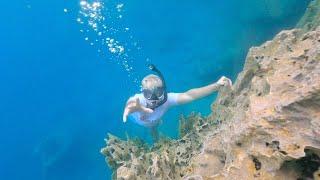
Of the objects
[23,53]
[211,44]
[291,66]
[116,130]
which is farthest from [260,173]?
[23,53]

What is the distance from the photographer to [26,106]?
24.9m

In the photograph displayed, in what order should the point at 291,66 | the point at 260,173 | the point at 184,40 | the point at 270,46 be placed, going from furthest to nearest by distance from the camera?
the point at 184,40, the point at 270,46, the point at 291,66, the point at 260,173

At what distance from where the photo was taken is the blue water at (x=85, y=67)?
58.3 ft

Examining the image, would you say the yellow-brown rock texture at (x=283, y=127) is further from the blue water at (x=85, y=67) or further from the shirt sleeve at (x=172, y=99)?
the blue water at (x=85, y=67)

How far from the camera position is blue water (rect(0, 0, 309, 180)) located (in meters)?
17.8

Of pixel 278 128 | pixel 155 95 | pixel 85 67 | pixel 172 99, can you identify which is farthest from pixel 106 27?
pixel 278 128

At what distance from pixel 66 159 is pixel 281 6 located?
14499 mm

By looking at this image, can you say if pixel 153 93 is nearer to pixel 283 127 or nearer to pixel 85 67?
pixel 283 127

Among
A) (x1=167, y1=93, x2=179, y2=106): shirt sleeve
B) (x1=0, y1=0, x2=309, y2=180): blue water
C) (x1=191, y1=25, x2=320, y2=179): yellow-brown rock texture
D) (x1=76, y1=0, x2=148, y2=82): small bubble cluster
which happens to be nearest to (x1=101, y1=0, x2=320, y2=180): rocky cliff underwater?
(x1=191, y1=25, x2=320, y2=179): yellow-brown rock texture

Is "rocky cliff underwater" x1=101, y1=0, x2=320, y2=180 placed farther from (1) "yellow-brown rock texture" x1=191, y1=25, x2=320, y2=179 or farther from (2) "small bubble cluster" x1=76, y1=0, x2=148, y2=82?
(2) "small bubble cluster" x1=76, y1=0, x2=148, y2=82

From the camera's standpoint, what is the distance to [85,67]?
28.9 meters

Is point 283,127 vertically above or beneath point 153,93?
beneath

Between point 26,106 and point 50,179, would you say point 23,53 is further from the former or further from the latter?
point 50,179

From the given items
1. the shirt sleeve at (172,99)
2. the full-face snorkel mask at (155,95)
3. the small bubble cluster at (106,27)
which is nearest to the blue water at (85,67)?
the small bubble cluster at (106,27)
